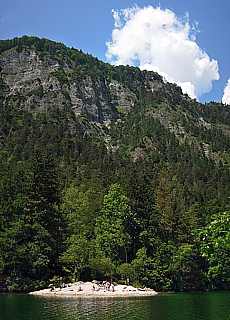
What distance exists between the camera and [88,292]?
46.9 metres

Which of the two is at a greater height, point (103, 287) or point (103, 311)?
point (103, 287)

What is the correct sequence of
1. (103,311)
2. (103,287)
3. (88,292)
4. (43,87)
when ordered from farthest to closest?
(43,87) < (103,287) < (88,292) < (103,311)

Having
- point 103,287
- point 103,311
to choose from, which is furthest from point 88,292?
point 103,311

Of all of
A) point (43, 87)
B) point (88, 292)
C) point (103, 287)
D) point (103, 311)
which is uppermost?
point (43, 87)

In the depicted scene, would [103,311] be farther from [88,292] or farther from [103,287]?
[103,287]

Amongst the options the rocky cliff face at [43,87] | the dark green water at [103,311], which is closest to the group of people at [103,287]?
the dark green water at [103,311]

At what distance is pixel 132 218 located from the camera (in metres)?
59.1

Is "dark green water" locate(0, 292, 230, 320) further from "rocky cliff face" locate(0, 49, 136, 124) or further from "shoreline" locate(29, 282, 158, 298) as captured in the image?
"rocky cliff face" locate(0, 49, 136, 124)

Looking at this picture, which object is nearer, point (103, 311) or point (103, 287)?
point (103, 311)

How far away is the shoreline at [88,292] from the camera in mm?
46094

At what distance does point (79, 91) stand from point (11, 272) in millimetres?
145851

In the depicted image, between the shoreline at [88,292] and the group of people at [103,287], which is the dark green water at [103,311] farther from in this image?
the group of people at [103,287]

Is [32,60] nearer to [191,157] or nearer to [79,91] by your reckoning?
[79,91]

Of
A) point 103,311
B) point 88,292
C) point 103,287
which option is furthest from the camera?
point 103,287
